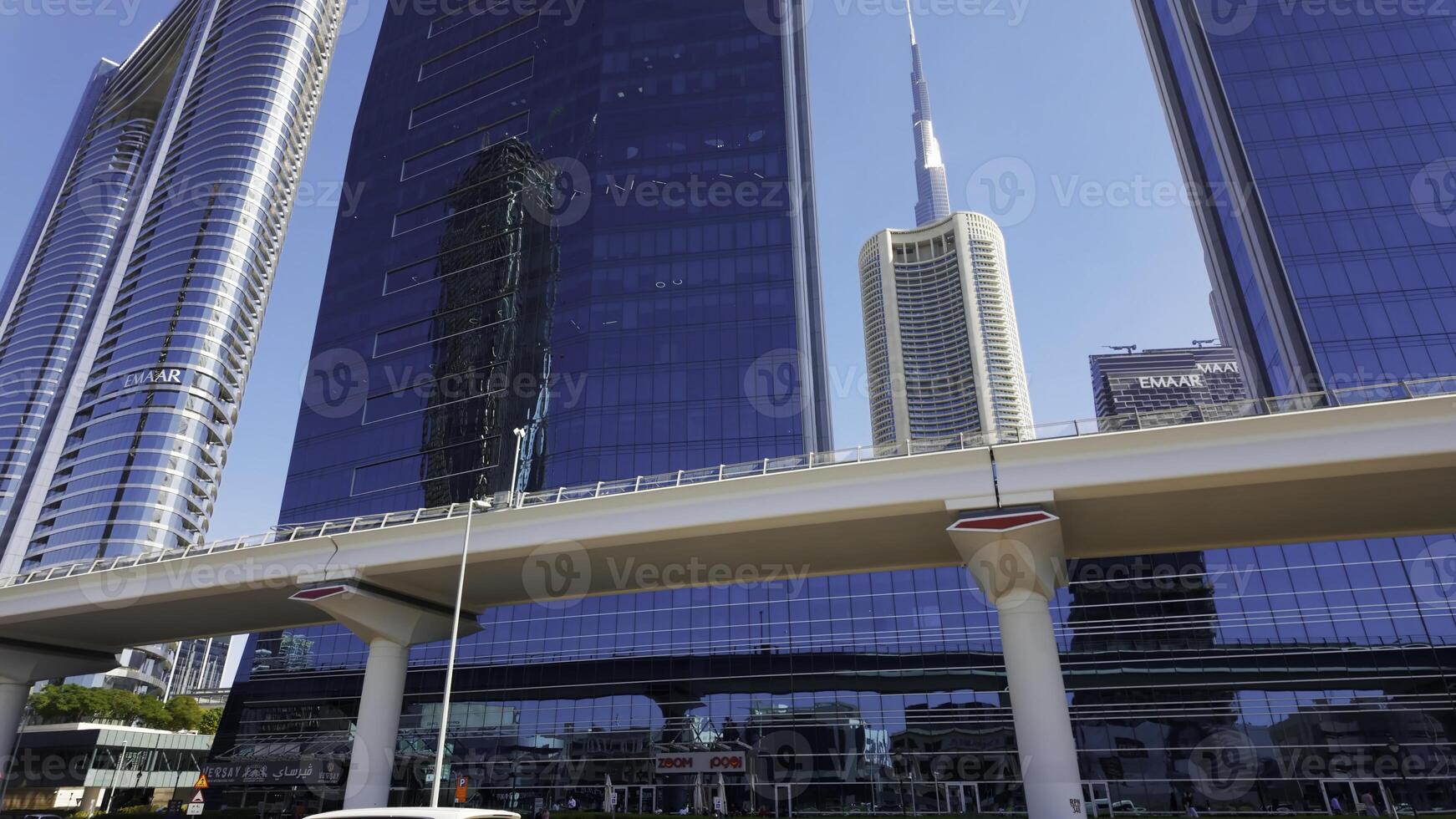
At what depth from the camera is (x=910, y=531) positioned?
3022 cm

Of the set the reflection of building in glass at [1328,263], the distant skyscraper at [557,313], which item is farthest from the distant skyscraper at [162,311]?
the reflection of building in glass at [1328,263]

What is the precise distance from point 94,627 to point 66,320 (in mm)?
159824

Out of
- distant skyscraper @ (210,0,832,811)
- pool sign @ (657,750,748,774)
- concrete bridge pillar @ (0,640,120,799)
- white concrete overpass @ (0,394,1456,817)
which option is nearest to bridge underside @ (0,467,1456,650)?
white concrete overpass @ (0,394,1456,817)

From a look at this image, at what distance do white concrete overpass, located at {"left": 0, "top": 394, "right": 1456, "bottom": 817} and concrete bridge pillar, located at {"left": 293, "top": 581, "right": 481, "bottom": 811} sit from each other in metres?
0.08

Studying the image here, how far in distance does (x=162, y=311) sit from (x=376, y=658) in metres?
132

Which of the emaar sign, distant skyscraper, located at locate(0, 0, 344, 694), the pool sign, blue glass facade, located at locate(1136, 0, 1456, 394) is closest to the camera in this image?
the pool sign

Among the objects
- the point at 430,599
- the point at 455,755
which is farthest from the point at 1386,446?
the point at 455,755

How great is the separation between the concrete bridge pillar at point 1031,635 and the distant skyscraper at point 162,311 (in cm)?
13208

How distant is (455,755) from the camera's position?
187 ft

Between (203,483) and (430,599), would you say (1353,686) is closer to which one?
(430,599)

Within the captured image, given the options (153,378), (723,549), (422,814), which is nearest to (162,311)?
(153,378)

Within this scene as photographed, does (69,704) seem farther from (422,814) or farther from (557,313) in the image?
(422,814)

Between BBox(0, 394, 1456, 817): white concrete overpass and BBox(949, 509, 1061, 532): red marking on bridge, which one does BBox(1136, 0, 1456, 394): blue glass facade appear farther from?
BBox(949, 509, 1061, 532): red marking on bridge

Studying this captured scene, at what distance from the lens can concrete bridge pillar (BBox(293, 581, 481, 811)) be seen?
112 feet
